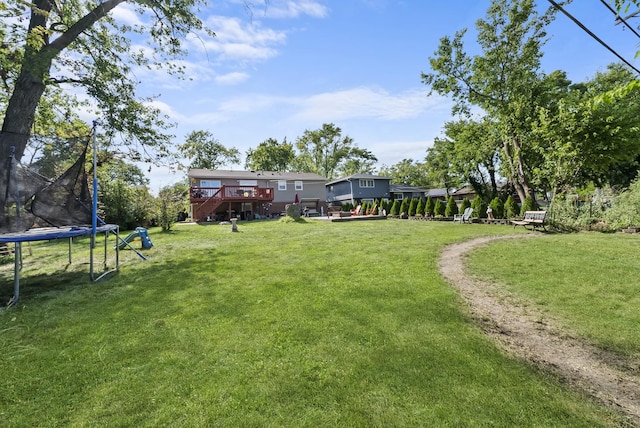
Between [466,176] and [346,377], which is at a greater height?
[466,176]

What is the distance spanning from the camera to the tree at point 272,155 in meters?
43.2

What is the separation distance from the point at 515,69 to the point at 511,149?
5414mm

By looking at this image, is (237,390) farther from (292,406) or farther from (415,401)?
(415,401)

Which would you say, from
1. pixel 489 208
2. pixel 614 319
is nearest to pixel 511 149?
pixel 489 208

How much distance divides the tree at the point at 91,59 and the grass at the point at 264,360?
4.44m

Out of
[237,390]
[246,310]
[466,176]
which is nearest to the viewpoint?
[237,390]

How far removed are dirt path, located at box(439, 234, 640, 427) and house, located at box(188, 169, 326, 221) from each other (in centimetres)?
2054

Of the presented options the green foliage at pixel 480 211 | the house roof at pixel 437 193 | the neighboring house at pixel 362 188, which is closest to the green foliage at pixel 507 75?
the green foliage at pixel 480 211

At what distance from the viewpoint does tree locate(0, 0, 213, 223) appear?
646 centimetres

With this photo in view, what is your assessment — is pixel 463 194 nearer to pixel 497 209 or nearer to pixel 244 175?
pixel 497 209

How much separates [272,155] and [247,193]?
833 inches

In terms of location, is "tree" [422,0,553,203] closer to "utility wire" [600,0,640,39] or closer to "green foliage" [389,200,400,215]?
"green foliage" [389,200,400,215]

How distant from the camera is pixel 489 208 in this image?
1728 centimetres

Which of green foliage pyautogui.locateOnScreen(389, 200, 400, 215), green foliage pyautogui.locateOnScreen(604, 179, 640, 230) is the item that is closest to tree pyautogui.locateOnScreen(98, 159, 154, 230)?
green foliage pyautogui.locateOnScreen(389, 200, 400, 215)
